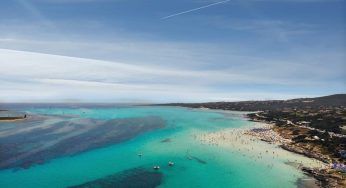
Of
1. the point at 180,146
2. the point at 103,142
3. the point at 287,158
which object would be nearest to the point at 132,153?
the point at 180,146

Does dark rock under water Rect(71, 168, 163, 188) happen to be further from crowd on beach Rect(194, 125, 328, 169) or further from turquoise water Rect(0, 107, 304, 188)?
crowd on beach Rect(194, 125, 328, 169)

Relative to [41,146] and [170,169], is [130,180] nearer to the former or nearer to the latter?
[170,169]

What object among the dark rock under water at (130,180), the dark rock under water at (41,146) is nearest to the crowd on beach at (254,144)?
the dark rock under water at (130,180)

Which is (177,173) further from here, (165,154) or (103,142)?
(103,142)

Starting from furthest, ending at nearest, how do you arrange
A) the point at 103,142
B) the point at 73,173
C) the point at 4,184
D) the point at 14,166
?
the point at 103,142 < the point at 14,166 < the point at 73,173 < the point at 4,184

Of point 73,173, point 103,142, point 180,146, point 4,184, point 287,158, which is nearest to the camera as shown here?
point 4,184

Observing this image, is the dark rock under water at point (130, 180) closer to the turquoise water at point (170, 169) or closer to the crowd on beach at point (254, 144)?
the turquoise water at point (170, 169)

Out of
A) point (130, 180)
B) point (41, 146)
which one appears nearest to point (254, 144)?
point (130, 180)

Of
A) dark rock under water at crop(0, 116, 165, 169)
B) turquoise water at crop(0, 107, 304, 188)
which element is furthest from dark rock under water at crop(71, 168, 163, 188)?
dark rock under water at crop(0, 116, 165, 169)
